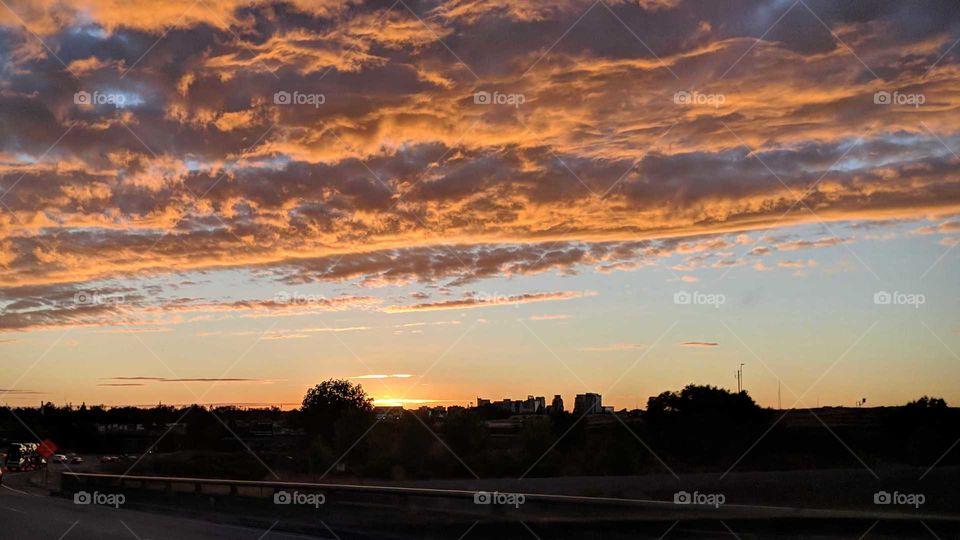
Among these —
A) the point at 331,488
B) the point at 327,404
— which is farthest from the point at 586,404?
the point at 331,488

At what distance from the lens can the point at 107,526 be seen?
2367 cm

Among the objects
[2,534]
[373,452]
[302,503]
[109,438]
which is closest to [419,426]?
[373,452]

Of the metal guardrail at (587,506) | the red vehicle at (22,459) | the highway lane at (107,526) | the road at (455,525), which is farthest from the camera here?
Answer: the red vehicle at (22,459)

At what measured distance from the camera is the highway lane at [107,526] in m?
21.1

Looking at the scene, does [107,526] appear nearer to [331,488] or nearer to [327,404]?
[331,488]

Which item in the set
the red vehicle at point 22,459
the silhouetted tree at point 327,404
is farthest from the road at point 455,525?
the silhouetted tree at point 327,404

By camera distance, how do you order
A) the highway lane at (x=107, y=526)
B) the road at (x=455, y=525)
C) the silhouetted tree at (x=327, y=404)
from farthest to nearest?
1. the silhouetted tree at (x=327, y=404)
2. the highway lane at (x=107, y=526)
3. the road at (x=455, y=525)

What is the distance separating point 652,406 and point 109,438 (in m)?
97.9

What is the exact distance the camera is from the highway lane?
2112 cm

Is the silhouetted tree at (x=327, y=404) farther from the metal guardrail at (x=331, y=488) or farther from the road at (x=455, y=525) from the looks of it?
the road at (x=455, y=525)

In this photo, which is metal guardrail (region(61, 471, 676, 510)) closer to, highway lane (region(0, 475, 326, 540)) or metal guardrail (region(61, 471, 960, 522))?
metal guardrail (region(61, 471, 960, 522))

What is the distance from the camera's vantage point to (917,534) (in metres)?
19.8

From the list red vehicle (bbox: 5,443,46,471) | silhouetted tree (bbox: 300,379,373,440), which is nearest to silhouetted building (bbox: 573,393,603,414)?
silhouetted tree (bbox: 300,379,373,440)

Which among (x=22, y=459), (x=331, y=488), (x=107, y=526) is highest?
(x=22, y=459)
